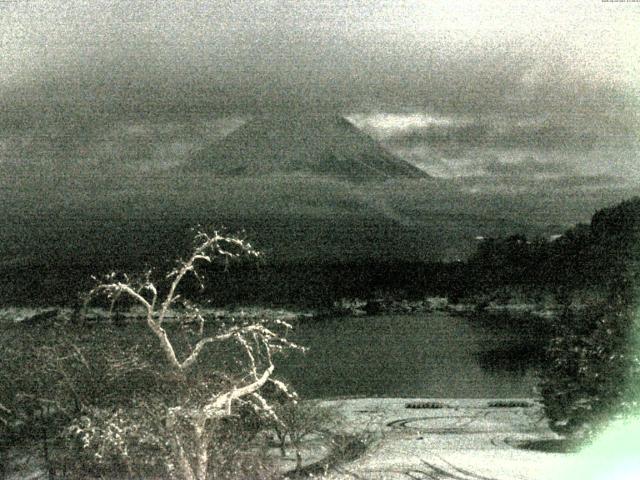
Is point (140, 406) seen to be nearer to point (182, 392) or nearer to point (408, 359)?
point (182, 392)

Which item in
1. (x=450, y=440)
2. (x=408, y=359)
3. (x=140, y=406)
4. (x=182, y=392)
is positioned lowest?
(x=408, y=359)

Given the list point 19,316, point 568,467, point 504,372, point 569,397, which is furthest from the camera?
point 504,372

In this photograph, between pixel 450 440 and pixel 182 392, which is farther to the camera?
pixel 450 440

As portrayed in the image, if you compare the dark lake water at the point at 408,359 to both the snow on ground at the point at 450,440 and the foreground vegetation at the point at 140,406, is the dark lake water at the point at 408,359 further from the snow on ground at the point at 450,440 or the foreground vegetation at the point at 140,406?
the foreground vegetation at the point at 140,406

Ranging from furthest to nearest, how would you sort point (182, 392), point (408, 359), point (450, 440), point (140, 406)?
point (408, 359) → point (450, 440) → point (182, 392) → point (140, 406)

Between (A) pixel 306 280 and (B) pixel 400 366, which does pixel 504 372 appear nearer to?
(B) pixel 400 366

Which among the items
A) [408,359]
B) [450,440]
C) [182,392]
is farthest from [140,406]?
[408,359]

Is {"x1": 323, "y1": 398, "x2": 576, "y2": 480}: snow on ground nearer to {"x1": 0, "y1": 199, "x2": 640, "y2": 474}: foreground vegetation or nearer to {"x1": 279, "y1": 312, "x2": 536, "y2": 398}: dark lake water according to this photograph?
{"x1": 0, "y1": 199, "x2": 640, "y2": 474}: foreground vegetation

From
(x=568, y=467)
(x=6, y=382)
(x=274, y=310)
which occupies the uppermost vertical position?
(x=6, y=382)

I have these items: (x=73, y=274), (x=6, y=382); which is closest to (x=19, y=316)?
(x=73, y=274)
